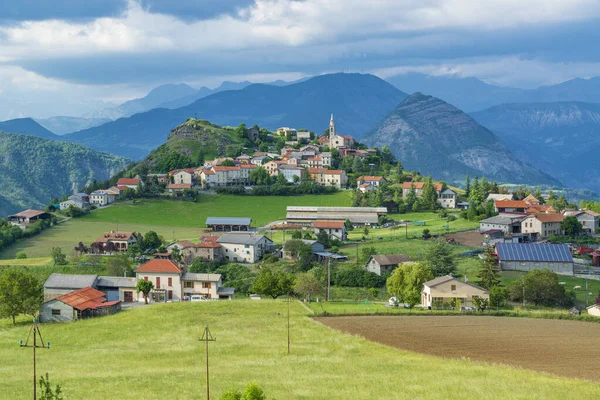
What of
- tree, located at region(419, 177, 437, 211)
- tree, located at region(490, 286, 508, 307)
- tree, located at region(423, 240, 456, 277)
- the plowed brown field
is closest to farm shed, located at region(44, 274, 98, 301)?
the plowed brown field

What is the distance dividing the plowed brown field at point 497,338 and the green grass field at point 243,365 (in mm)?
1495

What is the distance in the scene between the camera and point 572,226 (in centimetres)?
8612

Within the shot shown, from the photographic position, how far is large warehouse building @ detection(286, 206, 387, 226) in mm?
100312

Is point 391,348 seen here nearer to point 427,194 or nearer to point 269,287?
point 269,287

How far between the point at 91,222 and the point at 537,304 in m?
68.9

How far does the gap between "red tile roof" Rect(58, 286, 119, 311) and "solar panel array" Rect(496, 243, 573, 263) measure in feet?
124

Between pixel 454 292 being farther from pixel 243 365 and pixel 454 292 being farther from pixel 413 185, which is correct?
pixel 413 185

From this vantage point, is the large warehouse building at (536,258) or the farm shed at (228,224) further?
the farm shed at (228,224)

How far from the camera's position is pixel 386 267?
6838cm

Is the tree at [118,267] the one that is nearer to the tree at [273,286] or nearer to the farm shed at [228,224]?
the tree at [273,286]

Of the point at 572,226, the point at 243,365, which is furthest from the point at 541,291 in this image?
the point at 572,226

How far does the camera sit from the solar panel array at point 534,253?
220ft

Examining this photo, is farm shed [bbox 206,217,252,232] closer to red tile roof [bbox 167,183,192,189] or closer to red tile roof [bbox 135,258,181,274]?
red tile roof [bbox 167,183,192,189]

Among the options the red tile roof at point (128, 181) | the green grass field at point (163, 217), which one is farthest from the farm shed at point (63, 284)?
the red tile roof at point (128, 181)
